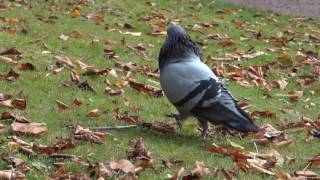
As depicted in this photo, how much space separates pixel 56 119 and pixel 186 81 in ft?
4.08

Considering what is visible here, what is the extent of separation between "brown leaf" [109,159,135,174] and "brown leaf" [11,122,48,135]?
0.90m

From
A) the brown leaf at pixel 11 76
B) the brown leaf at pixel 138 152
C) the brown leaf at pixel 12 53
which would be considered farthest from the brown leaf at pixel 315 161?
the brown leaf at pixel 12 53

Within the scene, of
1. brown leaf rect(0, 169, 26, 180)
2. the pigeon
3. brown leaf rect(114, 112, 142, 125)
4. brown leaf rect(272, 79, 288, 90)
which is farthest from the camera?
brown leaf rect(272, 79, 288, 90)

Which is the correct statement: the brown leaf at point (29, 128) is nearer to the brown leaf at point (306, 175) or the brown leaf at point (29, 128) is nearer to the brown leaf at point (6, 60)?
the brown leaf at point (306, 175)

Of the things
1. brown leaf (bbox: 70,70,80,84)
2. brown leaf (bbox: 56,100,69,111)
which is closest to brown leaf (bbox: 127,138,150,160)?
brown leaf (bbox: 56,100,69,111)

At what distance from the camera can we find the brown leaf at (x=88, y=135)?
18.1 feet

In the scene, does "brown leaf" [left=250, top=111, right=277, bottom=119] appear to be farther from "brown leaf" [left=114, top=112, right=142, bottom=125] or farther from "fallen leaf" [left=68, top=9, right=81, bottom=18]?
"fallen leaf" [left=68, top=9, right=81, bottom=18]

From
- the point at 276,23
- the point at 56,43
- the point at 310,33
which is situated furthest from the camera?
the point at 276,23

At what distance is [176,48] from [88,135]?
113 cm

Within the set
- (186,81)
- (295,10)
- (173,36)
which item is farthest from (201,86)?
(295,10)

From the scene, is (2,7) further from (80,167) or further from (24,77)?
(80,167)

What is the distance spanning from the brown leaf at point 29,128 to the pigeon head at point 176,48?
1228 millimetres

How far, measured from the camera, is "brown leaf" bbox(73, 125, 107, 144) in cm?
A: 553

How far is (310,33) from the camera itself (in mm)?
13141
